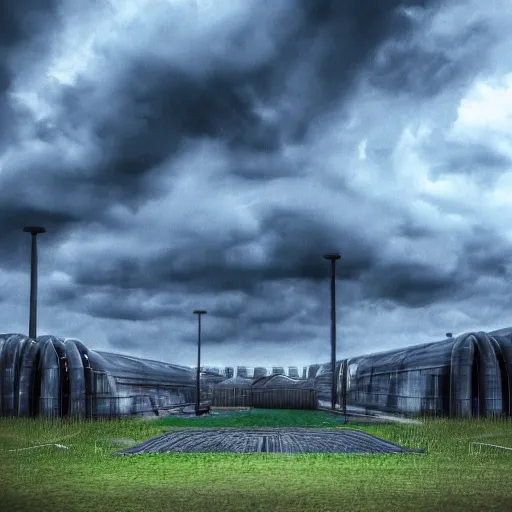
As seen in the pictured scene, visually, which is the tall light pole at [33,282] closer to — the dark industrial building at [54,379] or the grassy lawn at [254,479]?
the dark industrial building at [54,379]

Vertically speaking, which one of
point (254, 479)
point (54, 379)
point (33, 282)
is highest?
point (33, 282)

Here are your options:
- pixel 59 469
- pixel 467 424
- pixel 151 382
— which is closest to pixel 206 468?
pixel 59 469

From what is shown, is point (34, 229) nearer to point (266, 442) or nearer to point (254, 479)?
point (266, 442)

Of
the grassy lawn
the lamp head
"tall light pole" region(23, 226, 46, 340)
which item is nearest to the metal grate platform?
the grassy lawn

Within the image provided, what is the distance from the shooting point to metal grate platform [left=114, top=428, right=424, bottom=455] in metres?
18.9

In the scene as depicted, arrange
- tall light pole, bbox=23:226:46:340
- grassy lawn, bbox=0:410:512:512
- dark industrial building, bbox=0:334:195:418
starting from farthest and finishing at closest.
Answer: tall light pole, bbox=23:226:46:340 < dark industrial building, bbox=0:334:195:418 < grassy lawn, bbox=0:410:512:512

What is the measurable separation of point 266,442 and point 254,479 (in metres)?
7.23

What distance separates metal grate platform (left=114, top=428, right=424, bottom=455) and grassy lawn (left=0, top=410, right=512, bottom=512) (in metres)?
0.92

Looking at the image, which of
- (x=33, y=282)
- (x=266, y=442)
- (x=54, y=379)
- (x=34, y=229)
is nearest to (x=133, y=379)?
(x=33, y=282)

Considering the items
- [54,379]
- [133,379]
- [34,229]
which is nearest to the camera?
[54,379]

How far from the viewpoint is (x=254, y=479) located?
13750mm

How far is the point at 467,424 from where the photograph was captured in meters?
26.8

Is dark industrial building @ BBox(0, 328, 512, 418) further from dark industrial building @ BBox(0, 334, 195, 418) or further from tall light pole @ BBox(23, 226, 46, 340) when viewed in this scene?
tall light pole @ BBox(23, 226, 46, 340)

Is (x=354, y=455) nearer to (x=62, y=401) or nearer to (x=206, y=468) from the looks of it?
(x=206, y=468)
